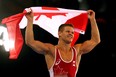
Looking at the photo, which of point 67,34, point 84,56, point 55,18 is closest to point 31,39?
point 67,34

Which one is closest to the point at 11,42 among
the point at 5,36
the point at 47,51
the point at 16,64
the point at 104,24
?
the point at 47,51

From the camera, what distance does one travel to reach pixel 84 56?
644 centimetres

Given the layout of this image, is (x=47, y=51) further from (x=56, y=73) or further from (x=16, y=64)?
(x=16, y=64)

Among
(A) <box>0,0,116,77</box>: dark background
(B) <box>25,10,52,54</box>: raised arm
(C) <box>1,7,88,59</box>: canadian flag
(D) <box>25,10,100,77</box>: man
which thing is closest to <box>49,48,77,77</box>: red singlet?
(D) <box>25,10,100,77</box>: man

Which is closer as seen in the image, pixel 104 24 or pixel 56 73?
pixel 56 73

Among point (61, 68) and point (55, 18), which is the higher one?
point (55, 18)

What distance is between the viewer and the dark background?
5605 millimetres

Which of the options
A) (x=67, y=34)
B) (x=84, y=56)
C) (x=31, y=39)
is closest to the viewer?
(x=31, y=39)

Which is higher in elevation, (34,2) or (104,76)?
(34,2)

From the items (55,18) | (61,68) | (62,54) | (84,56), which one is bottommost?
(84,56)

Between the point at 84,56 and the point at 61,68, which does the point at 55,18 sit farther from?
the point at 84,56

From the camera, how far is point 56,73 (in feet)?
12.6

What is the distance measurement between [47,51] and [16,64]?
2.20 metres

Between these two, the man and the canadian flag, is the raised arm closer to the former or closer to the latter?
the man
